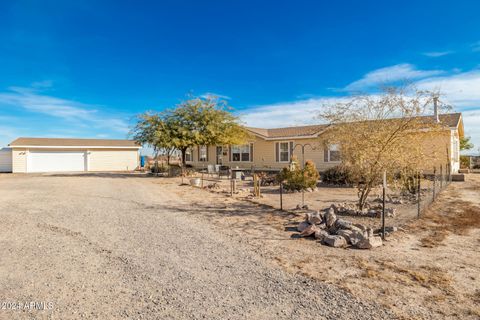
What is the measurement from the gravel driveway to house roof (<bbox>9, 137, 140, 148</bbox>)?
2254 cm

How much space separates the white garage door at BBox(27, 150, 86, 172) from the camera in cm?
2769

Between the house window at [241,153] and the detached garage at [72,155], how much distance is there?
962 cm

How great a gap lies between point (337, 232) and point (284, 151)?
1676 centimetres

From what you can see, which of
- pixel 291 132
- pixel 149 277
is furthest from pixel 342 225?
pixel 291 132

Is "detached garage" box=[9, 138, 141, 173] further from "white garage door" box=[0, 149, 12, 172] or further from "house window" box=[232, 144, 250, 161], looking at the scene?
"house window" box=[232, 144, 250, 161]

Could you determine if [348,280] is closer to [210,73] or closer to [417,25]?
[417,25]

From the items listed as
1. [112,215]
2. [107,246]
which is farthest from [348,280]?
[112,215]

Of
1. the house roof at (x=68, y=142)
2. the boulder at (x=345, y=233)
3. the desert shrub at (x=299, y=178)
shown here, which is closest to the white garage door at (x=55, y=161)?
the house roof at (x=68, y=142)

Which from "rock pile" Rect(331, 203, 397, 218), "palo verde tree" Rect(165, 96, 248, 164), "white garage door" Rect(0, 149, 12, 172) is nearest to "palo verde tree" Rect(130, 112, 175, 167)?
"palo verde tree" Rect(165, 96, 248, 164)

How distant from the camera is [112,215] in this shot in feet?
26.7

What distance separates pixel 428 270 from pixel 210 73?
22.4m

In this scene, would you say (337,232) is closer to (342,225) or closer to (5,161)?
(342,225)

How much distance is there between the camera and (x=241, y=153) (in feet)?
82.7

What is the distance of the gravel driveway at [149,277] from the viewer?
3.12 metres
